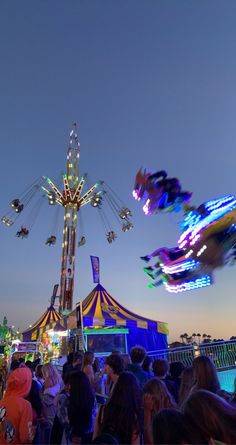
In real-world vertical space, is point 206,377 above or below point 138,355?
below

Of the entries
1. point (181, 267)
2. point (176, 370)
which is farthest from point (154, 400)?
point (181, 267)

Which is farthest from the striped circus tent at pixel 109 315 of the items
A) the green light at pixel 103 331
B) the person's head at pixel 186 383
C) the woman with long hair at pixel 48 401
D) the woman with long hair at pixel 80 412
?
the woman with long hair at pixel 80 412

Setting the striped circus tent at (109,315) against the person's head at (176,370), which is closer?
the person's head at (176,370)

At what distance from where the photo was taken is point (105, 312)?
11828mm

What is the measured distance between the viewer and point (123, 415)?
2551 mm

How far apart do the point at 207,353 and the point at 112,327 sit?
319cm

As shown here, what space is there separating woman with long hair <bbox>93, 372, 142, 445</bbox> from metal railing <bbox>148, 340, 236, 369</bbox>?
27.2 ft

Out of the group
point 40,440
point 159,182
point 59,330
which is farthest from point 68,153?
point 40,440

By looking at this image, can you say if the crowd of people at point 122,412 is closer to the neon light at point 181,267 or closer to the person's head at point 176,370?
the person's head at point 176,370

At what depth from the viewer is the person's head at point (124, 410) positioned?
100 inches

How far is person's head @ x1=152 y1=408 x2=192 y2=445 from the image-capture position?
1644 mm

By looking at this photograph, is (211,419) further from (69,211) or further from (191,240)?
(69,211)

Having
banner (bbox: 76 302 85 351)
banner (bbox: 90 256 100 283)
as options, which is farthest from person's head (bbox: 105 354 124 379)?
banner (bbox: 90 256 100 283)

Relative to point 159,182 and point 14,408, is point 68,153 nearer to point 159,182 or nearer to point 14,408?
point 159,182
